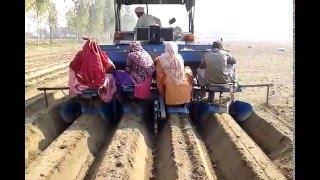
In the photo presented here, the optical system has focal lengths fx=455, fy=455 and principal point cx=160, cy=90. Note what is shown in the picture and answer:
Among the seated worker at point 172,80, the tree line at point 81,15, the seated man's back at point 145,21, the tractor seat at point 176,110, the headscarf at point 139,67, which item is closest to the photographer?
the seated worker at point 172,80

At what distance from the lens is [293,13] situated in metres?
2.33

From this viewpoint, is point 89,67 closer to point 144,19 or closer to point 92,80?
point 92,80

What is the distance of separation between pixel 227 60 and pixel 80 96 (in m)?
2.92

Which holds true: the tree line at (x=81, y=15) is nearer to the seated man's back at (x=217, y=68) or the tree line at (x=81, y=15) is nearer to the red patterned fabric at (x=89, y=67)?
the red patterned fabric at (x=89, y=67)

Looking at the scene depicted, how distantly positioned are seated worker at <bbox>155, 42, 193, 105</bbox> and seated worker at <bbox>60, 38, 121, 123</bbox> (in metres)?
0.95

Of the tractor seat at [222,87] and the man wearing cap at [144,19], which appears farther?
the man wearing cap at [144,19]

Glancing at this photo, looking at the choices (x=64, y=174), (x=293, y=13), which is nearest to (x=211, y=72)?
(x=64, y=174)

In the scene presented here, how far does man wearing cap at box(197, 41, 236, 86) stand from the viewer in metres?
8.67

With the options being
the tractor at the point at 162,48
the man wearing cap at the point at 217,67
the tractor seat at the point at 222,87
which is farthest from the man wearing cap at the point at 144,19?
the tractor seat at the point at 222,87

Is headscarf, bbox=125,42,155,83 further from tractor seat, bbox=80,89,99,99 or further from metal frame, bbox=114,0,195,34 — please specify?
metal frame, bbox=114,0,195,34

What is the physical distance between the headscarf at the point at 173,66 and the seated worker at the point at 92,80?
3.40 ft

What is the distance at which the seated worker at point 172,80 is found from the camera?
27.2ft

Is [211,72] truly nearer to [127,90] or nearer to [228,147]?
[127,90]
